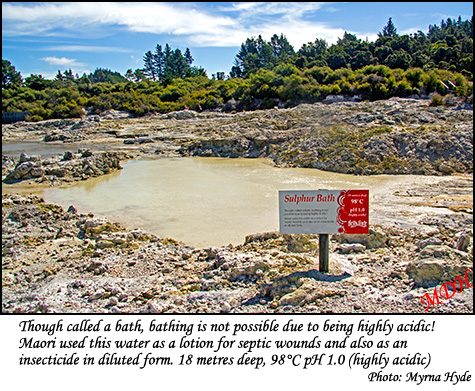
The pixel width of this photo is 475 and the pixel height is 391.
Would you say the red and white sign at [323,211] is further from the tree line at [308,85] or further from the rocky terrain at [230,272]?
the tree line at [308,85]

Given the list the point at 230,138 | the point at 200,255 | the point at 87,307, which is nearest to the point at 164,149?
the point at 230,138

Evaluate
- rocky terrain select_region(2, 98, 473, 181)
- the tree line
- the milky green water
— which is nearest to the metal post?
the milky green water

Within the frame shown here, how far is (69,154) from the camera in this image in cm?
1994

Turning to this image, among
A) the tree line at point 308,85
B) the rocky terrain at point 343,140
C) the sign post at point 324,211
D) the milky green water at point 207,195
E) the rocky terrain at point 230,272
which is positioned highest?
the tree line at point 308,85

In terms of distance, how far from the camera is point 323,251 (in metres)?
6.05

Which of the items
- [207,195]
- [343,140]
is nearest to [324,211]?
[207,195]

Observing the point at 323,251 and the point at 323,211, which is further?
the point at 323,251

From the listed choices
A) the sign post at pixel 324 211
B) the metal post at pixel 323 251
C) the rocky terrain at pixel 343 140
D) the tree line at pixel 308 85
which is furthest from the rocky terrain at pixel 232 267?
the tree line at pixel 308 85

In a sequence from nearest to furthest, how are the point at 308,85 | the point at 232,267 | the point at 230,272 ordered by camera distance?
the point at 230,272 < the point at 232,267 < the point at 308,85

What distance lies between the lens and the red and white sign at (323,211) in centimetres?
584

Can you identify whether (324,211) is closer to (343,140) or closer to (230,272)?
(230,272)

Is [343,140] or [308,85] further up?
[308,85]

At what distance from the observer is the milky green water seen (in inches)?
396

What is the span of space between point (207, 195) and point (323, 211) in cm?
802
